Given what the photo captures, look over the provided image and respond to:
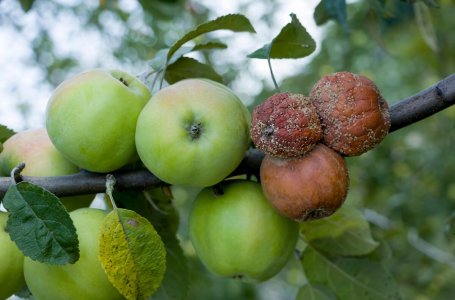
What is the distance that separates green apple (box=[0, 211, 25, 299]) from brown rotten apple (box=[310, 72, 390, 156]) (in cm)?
52

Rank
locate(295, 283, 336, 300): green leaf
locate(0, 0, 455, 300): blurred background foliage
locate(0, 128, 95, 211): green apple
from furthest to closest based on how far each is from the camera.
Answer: locate(0, 0, 455, 300): blurred background foliage < locate(295, 283, 336, 300): green leaf < locate(0, 128, 95, 211): green apple

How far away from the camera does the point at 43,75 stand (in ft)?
15.4

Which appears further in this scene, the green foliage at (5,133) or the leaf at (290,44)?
A: the green foliage at (5,133)

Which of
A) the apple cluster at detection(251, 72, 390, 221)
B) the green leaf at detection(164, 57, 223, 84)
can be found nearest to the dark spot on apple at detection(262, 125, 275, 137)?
the apple cluster at detection(251, 72, 390, 221)

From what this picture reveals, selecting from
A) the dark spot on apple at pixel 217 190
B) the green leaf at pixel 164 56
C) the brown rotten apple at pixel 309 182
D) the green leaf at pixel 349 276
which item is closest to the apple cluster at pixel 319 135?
the brown rotten apple at pixel 309 182

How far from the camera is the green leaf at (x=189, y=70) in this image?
3.48 feet

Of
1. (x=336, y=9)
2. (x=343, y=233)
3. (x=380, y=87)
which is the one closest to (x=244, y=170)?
(x=343, y=233)

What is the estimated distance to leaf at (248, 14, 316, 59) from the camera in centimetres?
91

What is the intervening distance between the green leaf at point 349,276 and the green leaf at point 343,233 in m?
0.03

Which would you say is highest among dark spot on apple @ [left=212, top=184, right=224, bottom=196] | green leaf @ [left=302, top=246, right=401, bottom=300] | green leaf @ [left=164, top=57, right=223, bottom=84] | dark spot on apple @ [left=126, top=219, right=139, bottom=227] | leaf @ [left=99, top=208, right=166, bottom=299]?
green leaf @ [left=164, top=57, right=223, bottom=84]

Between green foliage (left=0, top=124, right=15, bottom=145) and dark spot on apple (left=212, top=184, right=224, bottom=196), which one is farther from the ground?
green foliage (left=0, top=124, right=15, bottom=145)

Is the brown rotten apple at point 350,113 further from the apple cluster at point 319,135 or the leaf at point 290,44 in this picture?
the leaf at point 290,44

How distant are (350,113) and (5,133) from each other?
2.14 feet

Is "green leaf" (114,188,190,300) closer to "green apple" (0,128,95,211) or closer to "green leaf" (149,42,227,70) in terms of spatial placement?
"green apple" (0,128,95,211)
